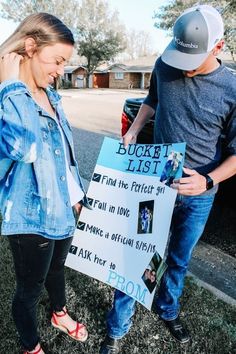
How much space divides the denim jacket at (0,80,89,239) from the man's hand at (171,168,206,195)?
564 mm

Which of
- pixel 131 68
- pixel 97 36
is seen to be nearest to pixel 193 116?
pixel 97 36

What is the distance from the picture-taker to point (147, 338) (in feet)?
7.25

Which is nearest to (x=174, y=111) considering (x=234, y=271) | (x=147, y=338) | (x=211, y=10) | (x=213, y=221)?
(x=211, y=10)

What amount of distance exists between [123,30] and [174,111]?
49764 millimetres

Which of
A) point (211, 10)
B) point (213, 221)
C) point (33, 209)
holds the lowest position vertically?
point (213, 221)

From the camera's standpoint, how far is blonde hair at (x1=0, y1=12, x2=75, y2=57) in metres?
1.49

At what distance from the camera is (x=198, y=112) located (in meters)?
1.75

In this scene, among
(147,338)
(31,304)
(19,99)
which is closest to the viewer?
(19,99)

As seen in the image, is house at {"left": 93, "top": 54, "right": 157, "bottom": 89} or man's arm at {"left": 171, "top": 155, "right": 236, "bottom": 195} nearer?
man's arm at {"left": 171, "top": 155, "right": 236, "bottom": 195}

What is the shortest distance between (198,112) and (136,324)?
1451mm

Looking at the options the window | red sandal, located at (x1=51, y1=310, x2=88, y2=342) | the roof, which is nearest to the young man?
red sandal, located at (x1=51, y1=310, x2=88, y2=342)

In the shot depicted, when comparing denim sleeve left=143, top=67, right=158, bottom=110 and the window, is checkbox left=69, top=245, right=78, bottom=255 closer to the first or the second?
denim sleeve left=143, top=67, right=158, bottom=110

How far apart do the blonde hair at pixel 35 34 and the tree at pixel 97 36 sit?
143ft

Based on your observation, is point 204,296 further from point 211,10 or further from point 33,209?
point 211,10
